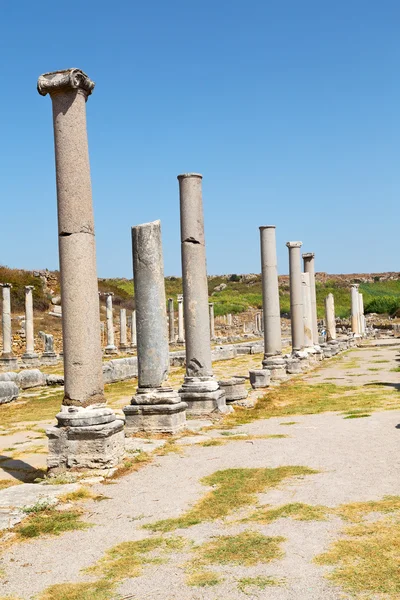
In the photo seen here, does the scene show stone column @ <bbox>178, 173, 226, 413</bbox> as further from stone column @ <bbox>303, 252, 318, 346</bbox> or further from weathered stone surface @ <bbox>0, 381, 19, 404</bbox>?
stone column @ <bbox>303, 252, 318, 346</bbox>

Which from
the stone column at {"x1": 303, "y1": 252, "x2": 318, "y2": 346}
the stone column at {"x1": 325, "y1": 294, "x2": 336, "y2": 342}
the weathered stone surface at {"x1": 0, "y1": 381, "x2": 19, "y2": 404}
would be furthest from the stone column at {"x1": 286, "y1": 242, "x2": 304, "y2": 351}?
the weathered stone surface at {"x1": 0, "y1": 381, "x2": 19, "y2": 404}

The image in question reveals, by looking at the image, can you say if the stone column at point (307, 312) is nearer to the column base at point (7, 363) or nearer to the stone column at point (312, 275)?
the stone column at point (312, 275)

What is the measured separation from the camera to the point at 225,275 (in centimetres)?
11744

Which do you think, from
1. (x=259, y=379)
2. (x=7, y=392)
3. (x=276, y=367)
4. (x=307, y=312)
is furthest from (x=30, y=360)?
(x=259, y=379)

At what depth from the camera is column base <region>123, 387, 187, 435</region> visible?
10.4m

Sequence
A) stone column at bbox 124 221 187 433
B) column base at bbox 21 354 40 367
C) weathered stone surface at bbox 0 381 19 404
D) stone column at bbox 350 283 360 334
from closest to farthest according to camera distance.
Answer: stone column at bbox 124 221 187 433, weathered stone surface at bbox 0 381 19 404, column base at bbox 21 354 40 367, stone column at bbox 350 283 360 334

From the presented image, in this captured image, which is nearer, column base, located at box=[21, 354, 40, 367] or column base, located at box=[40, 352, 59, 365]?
column base, located at box=[21, 354, 40, 367]

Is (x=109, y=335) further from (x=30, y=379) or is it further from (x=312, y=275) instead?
(x=30, y=379)

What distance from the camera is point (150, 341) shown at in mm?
10922

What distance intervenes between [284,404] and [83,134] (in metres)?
7.86

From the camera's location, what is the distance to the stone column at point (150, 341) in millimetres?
10555

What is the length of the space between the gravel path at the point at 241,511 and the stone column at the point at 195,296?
2094 mm

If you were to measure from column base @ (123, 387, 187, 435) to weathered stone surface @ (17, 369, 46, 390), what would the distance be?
412 inches

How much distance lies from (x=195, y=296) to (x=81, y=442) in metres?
5.51
